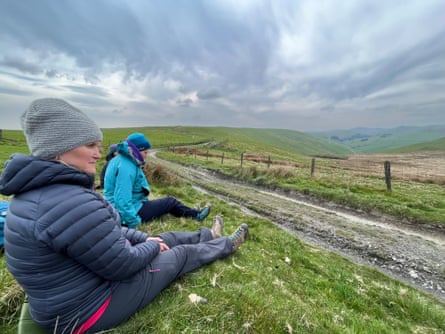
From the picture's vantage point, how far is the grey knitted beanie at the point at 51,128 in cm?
192

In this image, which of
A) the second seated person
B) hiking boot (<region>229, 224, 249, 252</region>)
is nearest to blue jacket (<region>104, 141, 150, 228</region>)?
the second seated person

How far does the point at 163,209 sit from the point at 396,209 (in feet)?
36.5

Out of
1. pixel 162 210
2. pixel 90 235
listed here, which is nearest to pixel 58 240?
pixel 90 235

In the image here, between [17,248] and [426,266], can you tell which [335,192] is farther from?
[17,248]

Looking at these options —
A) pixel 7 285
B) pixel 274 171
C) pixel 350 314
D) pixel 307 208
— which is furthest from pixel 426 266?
pixel 274 171

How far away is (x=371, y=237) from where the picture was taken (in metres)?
8.02

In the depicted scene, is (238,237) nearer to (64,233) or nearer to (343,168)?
(64,233)

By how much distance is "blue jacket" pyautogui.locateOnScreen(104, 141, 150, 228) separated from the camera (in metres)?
4.54

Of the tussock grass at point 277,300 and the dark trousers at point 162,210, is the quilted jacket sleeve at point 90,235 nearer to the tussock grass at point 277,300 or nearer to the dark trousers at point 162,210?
the tussock grass at point 277,300

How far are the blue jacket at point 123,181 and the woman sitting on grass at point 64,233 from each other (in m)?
2.33

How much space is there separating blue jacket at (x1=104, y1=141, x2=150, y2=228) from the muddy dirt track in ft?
20.3

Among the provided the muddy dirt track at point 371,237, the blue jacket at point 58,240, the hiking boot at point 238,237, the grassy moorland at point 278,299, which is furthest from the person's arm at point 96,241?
the muddy dirt track at point 371,237

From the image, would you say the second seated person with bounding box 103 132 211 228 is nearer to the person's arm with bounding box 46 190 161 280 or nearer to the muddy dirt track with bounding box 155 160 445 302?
the person's arm with bounding box 46 190 161 280

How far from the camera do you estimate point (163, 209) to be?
19.4 ft
